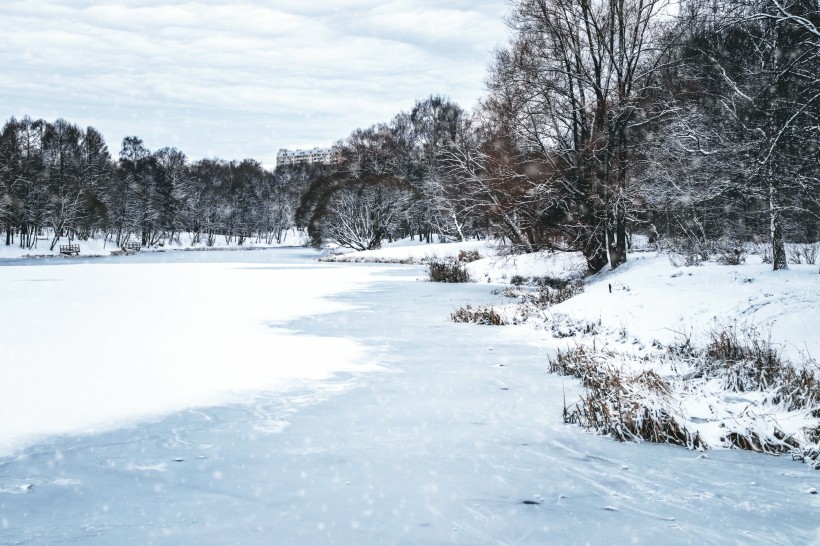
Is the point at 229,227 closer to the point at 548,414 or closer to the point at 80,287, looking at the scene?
the point at 80,287

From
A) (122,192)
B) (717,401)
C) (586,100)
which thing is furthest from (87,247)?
(717,401)

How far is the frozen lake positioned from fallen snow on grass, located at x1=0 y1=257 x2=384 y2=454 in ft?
0.19

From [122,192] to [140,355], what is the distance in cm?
6451

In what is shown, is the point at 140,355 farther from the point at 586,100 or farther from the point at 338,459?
the point at 586,100

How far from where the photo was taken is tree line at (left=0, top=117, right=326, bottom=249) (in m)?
53.9

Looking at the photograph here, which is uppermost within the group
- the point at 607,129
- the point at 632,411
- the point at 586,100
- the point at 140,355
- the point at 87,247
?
the point at 586,100

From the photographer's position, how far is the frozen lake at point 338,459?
13.5 ft

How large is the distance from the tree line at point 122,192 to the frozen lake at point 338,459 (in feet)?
151

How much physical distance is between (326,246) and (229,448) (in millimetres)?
56543

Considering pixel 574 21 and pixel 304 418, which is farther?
pixel 574 21

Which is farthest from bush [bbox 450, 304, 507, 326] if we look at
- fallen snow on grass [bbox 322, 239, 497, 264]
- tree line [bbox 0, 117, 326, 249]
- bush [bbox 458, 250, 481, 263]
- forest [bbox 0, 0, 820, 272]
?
tree line [bbox 0, 117, 326, 249]

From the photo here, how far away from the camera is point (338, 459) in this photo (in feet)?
18.0

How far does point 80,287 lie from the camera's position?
75.2 ft

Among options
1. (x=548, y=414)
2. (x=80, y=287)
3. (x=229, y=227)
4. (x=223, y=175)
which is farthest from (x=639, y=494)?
(x=223, y=175)
